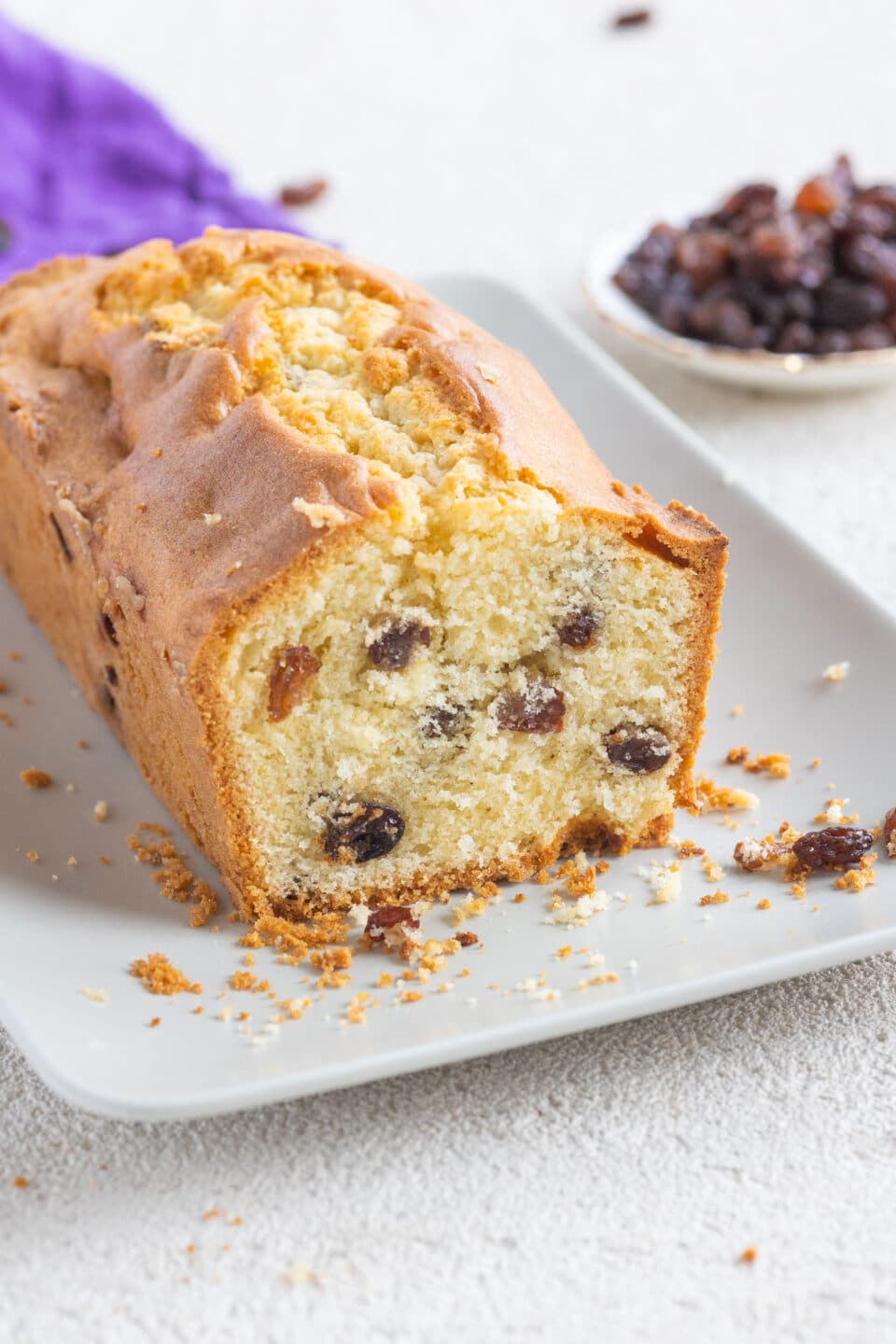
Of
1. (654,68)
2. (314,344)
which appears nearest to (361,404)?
(314,344)

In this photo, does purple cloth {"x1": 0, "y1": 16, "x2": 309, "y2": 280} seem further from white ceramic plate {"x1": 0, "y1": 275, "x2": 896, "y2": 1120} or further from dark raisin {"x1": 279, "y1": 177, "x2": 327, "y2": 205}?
white ceramic plate {"x1": 0, "y1": 275, "x2": 896, "y2": 1120}

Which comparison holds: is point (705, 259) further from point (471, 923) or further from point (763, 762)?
point (471, 923)

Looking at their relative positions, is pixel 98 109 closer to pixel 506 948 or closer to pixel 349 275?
pixel 349 275

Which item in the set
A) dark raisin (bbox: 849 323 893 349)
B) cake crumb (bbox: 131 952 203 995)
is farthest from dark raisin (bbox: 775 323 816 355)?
cake crumb (bbox: 131 952 203 995)

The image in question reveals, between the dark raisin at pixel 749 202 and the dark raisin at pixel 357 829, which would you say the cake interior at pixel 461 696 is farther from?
the dark raisin at pixel 749 202

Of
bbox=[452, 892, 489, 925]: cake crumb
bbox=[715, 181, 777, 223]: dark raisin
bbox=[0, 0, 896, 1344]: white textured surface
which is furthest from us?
bbox=[715, 181, 777, 223]: dark raisin

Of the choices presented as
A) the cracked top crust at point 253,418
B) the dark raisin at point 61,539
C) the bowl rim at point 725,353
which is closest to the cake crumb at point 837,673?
the cracked top crust at point 253,418
